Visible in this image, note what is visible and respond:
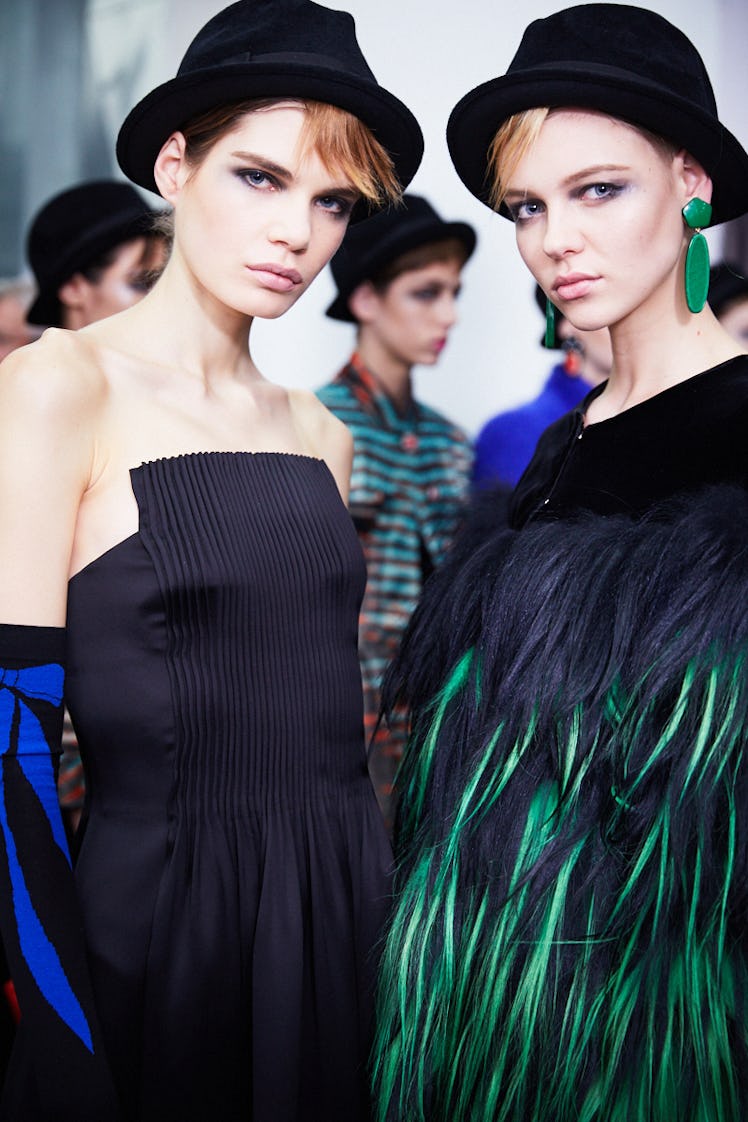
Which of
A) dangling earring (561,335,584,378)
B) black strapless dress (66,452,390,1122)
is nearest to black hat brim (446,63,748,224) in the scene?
black strapless dress (66,452,390,1122)

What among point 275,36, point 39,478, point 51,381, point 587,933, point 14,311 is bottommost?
point 587,933

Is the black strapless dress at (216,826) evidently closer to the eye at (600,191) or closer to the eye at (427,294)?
the eye at (600,191)

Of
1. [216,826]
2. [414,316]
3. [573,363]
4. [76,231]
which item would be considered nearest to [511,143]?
[216,826]

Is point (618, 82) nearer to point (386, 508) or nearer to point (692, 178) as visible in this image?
point (692, 178)

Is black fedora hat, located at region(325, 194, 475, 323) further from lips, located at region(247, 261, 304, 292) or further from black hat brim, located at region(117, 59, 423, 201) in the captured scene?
lips, located at region(247, 261, 304, 292)

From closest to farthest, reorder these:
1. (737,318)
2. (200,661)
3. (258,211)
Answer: (200,661) < (258,211) < (737,318)

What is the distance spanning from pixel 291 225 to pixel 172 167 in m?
0.22

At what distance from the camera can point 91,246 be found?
2.91m

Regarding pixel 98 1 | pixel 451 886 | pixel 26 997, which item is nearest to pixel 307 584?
pixel 451 886

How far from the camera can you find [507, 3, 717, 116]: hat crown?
1479 mm

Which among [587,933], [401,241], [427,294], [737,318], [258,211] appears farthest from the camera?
[737,318]

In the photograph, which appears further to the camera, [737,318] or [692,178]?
[737,318]

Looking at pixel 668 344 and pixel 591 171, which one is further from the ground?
pixel 591 171

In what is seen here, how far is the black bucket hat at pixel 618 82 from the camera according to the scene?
4.76 ft
